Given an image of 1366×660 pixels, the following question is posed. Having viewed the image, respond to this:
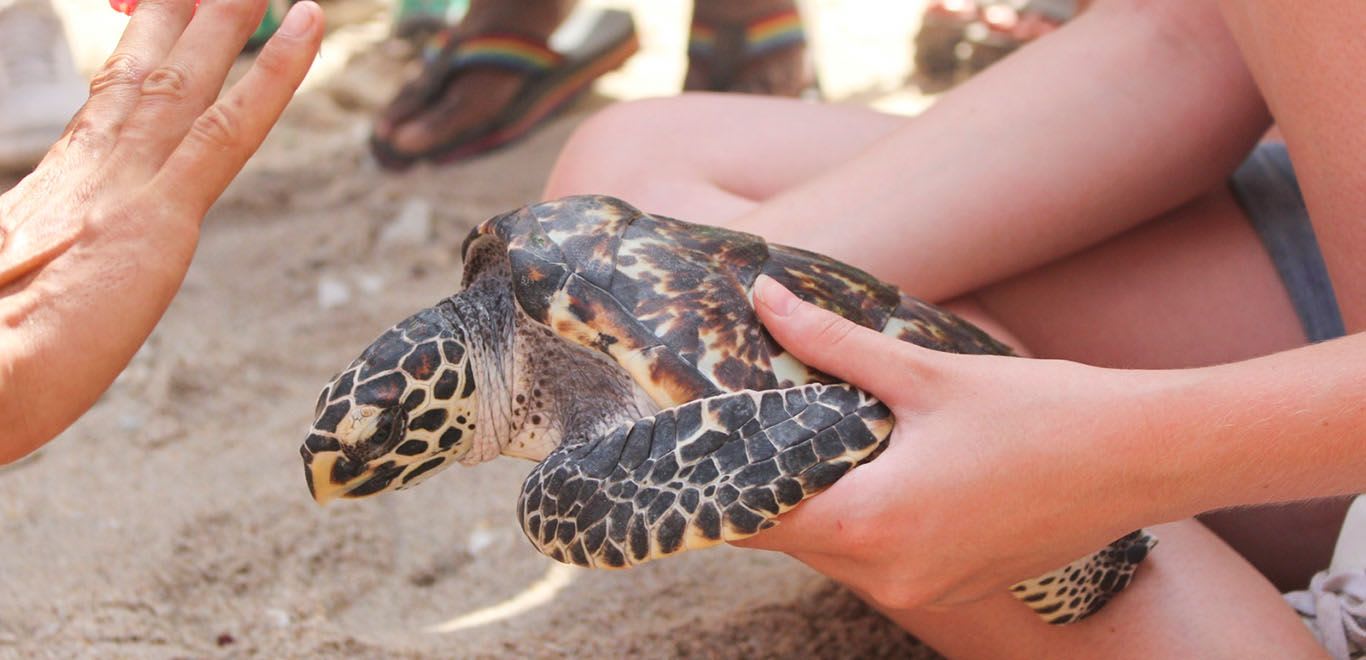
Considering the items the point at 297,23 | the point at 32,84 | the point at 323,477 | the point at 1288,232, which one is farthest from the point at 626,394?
the point at 32,84

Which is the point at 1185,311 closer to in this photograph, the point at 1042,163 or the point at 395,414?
the point at 1042,163

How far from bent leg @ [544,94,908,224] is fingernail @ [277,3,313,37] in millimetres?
477

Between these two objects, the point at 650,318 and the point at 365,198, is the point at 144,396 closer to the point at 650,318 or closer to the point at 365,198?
the point at 365,198

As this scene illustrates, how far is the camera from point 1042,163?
1.19 metres

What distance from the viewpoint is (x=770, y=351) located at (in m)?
0.92

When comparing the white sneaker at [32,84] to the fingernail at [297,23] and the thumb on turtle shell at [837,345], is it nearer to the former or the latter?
the fingernail at [297,23]

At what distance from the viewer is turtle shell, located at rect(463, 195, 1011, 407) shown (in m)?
0.91

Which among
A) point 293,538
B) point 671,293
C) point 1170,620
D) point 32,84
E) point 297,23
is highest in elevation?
point 32,84

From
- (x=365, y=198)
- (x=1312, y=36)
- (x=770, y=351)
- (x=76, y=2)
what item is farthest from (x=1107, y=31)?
(x=76, y=2)

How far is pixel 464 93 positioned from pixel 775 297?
1.77 metres

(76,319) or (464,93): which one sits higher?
(464,93)

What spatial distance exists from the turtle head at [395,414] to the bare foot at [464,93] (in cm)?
155

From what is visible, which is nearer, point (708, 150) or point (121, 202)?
point (121, 202)

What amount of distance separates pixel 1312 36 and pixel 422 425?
782 mm
